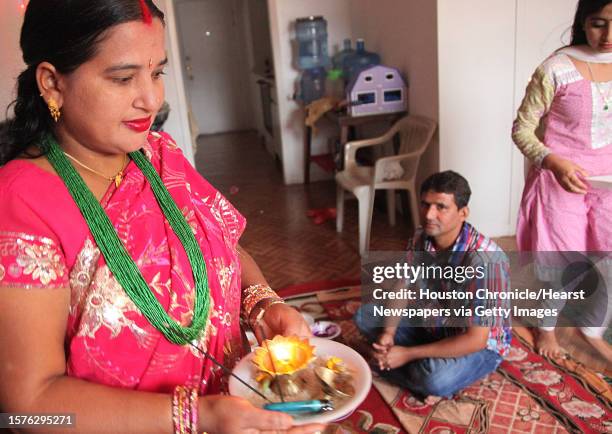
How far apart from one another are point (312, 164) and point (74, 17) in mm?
5458

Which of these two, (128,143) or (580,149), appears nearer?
(128,143)

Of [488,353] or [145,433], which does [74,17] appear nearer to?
[145,433]

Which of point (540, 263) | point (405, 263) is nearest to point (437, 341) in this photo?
point (405, 263)

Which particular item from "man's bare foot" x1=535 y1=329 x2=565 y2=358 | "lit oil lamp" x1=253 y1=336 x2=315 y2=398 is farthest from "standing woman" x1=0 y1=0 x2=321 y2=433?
"man's bare foot" x1=535 y1=329 x2=565 y2=358

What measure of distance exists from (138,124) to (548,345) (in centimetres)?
243

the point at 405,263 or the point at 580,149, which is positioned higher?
the point at 580,149

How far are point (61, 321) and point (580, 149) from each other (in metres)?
2.45

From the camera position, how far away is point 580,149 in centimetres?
255

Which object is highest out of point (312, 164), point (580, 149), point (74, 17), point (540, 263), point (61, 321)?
point (74, 17)

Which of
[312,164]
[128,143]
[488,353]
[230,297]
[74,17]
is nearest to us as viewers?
[74,17]

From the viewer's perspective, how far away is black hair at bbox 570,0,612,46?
218cm

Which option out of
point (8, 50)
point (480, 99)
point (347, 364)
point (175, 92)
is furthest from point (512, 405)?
point (175, 92)

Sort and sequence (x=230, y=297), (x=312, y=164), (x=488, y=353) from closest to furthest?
(x=230, y=297) < (x=488, y=353) < (x=312, y=164)

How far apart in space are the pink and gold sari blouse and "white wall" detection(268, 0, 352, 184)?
4859 millimetres
